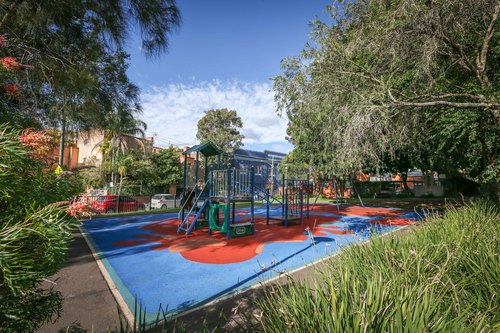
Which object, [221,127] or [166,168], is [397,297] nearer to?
[166,168]

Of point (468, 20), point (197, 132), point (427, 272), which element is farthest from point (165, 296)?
point (197, 132)

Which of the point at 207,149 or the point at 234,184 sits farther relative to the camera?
the point at 207,149

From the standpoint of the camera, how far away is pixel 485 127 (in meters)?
7.63

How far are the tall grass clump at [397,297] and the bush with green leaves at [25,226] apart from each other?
4.29 ft

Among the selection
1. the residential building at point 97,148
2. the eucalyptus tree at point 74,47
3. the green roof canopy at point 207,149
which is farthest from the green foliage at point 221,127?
the eucalyptus tree at point 74,47

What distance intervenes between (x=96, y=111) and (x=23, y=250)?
599 cm

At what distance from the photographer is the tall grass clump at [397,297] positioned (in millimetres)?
1838

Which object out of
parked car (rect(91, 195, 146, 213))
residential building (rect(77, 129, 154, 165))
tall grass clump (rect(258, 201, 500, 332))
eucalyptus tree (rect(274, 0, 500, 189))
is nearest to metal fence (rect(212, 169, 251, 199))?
eucalyptus tree (rect(274, 0, 500, 189))

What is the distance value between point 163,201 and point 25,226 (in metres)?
24.4

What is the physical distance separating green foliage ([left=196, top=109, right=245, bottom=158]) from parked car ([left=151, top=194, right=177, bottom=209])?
17.2m

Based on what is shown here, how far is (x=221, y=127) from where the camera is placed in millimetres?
41938

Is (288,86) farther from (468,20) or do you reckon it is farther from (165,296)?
(165,296)

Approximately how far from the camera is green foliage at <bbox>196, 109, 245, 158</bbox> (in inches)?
1622

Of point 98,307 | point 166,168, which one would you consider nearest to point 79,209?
point 98,307
